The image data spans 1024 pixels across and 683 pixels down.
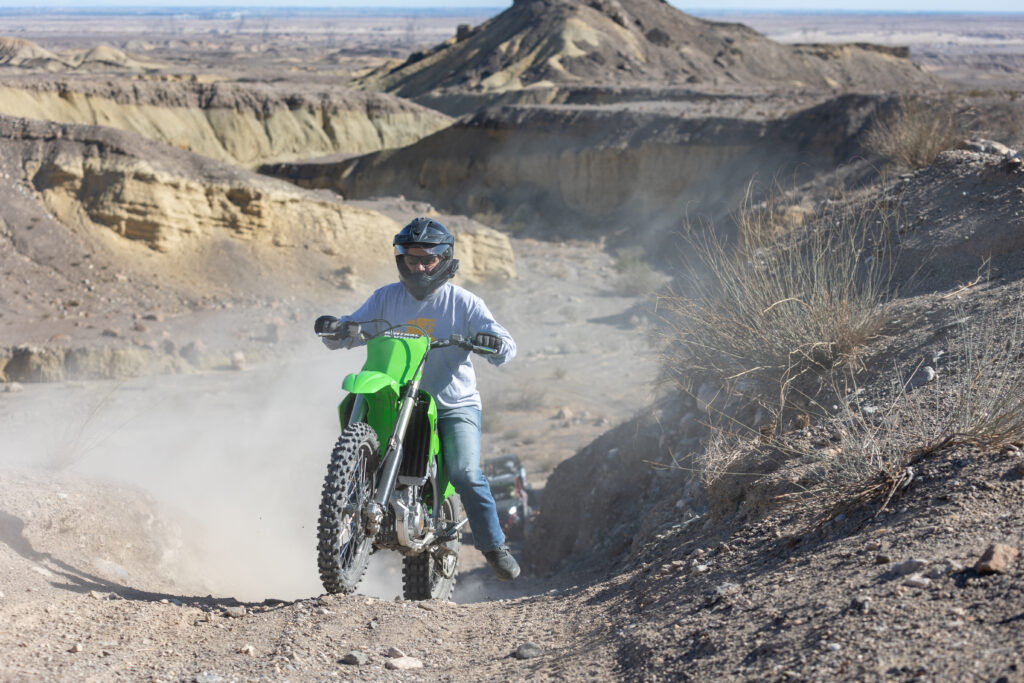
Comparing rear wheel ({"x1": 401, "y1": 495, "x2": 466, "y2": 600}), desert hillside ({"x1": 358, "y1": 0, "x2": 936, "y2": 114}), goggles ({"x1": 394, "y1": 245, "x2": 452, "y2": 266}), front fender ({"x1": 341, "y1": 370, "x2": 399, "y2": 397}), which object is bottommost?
rear wheel ({"x1": 401, "y1": 495, "x2": 466, "y2": 600})

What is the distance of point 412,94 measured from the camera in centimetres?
6456

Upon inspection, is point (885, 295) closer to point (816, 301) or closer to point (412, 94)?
point (816, 301)

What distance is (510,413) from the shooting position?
49.5ft

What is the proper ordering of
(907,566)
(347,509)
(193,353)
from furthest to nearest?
(193,353)
(347,509)
(907,566)

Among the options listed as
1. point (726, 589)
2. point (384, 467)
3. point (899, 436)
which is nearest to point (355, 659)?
point (384, 467)

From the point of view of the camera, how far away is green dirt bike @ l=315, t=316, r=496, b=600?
4.15 m

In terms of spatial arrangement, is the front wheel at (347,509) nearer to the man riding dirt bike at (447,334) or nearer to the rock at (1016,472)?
the man riding dirt bike at (447,334)

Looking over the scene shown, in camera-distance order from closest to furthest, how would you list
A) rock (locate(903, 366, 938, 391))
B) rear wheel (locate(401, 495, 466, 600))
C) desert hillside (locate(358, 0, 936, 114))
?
rear wheel (locate(401, 495, 466, 600)) → rock (locate(903, 366, 938, 391)) → desert hillside (locate(358, 0, 936, 114))

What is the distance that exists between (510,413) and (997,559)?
1219cm

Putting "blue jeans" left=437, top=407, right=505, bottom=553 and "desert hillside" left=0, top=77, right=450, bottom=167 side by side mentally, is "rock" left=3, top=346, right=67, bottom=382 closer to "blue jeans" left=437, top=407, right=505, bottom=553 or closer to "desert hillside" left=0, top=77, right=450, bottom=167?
"blue jeans" left=437, top=407, right=505, bottom=553

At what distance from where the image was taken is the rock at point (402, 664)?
374 centimetres

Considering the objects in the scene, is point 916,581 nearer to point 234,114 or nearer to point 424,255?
point 424,255

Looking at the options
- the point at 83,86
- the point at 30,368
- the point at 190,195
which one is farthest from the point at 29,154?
the point at 83,86

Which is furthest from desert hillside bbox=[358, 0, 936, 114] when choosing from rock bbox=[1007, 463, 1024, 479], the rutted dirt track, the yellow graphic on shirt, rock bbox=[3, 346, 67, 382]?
rock bbox=[1007, 463, 1024, 479]
